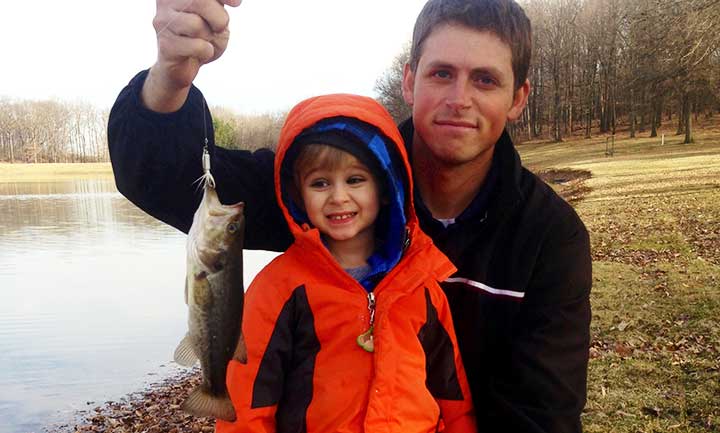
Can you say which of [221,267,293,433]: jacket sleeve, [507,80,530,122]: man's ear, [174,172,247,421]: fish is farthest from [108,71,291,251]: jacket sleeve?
[507,80,530,122]: man's ear

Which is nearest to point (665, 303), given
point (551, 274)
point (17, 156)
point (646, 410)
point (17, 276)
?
point (646, 410)

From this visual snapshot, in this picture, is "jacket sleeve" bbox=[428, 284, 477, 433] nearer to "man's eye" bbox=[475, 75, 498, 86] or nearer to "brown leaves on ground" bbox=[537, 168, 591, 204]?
"man's eye" bbox=[475, 75, 498, 86]

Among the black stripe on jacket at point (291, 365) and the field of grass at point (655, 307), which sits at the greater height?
the black stripe on jacket at point (291, 365)

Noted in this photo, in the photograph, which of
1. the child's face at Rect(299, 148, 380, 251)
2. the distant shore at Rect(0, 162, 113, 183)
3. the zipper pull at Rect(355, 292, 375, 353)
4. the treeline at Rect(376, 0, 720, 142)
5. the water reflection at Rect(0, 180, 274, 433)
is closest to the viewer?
the zipper pull at Rect(355, 292, 375, 353)

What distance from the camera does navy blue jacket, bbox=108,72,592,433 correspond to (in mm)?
2768

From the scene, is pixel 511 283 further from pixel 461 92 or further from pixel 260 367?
pixel 260 367

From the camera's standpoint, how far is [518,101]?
3.19 meters

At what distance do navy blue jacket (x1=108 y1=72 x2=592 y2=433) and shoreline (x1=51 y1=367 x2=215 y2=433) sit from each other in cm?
570

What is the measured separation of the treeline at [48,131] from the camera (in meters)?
15.4

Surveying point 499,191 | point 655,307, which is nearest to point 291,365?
point 499,191

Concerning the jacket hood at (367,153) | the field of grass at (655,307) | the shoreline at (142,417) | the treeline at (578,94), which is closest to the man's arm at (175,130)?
the jacket hood at (367,153)

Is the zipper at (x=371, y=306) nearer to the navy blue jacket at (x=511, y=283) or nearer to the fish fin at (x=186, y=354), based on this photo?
the navy blue jacket at (x=511, y=283)

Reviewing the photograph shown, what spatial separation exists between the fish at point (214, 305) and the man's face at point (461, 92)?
1183 millimetres

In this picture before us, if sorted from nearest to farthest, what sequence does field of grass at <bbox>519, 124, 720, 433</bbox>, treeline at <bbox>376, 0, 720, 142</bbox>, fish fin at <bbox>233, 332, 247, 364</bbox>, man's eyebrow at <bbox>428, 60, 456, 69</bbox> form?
fish fin at <bbox>233, 332, 247, 364</bbox> → man's eyebrow at <bbox>428, 60, 456, 69</bbox> → field of grass at <bbox>519, 124, 720, 433</bbox> → treeline at <bbox>376, 0, 720, 142</bbox>
